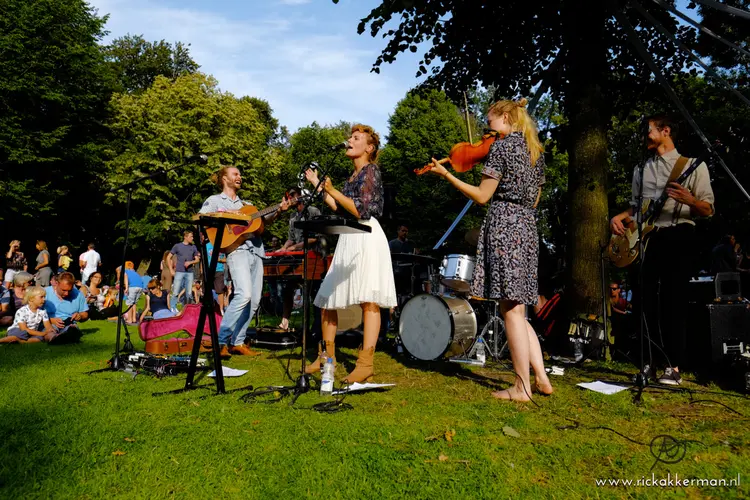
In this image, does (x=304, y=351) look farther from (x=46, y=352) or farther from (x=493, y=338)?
(x=46, y=352)

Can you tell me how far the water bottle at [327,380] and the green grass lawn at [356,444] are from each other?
0.12 metres

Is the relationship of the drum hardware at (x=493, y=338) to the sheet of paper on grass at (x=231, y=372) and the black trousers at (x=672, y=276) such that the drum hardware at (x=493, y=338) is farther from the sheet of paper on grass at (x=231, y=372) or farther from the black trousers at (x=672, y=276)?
the sheet of paper on grass at (x=231, y=372)

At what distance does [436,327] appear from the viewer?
6555 mm

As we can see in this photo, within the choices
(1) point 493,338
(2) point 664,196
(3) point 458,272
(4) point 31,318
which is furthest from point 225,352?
(2) point 664,196

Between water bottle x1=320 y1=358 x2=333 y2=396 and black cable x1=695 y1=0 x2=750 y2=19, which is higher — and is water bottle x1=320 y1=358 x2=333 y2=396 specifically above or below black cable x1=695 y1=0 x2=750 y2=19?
below

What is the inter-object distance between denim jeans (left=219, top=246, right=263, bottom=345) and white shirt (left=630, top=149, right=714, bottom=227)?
4.31 metres

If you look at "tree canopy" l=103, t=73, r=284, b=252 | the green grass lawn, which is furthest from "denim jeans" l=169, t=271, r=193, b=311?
"tree canopy" l=103, t=73, r=284, b=252

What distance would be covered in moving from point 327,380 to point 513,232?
6.36 ft

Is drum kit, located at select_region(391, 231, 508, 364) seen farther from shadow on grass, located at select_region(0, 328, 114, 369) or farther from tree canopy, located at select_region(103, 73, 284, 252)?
tree canopy, located at select_region(103, 73, 284, 252)

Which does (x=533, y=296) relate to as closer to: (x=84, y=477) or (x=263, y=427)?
(x=263, y=427)

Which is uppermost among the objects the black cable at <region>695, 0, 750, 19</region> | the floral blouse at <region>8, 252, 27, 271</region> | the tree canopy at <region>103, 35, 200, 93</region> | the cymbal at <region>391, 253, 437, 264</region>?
the tree canopy at <region>103, 35, 200, 93</region>

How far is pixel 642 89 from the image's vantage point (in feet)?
29.8

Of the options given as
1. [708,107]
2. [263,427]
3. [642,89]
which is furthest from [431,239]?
[263,427]

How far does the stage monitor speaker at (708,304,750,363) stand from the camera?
4895 mm
